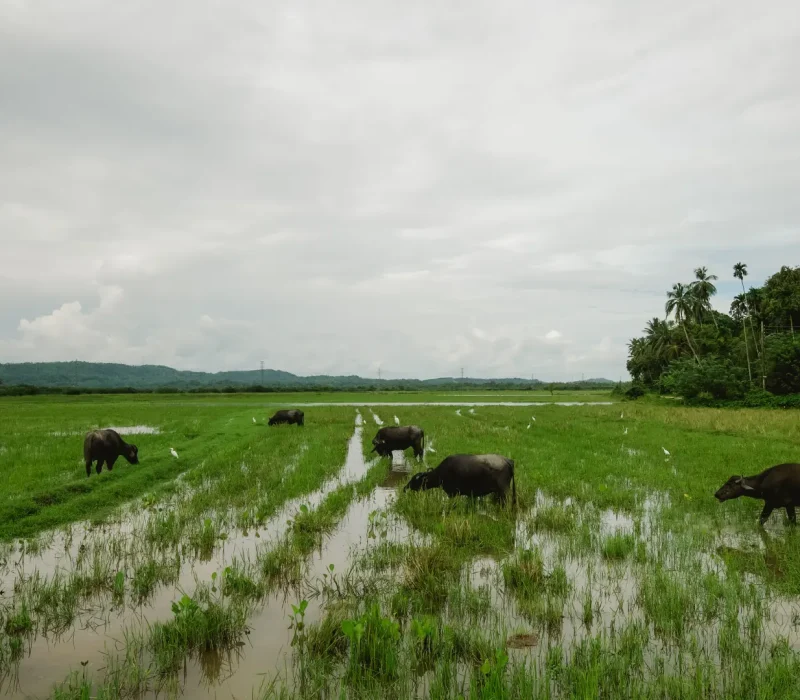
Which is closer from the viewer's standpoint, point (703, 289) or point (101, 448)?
point (101, 448)

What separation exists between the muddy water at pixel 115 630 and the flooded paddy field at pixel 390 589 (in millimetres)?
23

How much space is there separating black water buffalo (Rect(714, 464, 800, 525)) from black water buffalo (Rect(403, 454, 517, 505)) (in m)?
3.65

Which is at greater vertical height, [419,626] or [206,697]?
[419,626]

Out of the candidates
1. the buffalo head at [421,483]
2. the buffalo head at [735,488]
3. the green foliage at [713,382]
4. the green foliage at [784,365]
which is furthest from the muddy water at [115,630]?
the green foliage at [784,365]

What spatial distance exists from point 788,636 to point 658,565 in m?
1.74

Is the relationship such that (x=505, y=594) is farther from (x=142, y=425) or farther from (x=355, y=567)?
(x=142, y=425)

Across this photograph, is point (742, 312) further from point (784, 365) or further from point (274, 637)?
point (274, 637)

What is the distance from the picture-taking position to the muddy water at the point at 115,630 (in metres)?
4.06

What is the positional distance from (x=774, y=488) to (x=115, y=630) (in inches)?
358

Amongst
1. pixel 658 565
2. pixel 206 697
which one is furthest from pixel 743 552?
pixel 206 697

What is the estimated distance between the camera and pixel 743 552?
6922 mm

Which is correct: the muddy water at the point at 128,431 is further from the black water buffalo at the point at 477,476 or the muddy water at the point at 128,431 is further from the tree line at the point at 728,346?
the tree line at the point at 728,346

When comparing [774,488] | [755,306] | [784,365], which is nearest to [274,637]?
[774,488]

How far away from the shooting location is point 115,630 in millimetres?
4867
